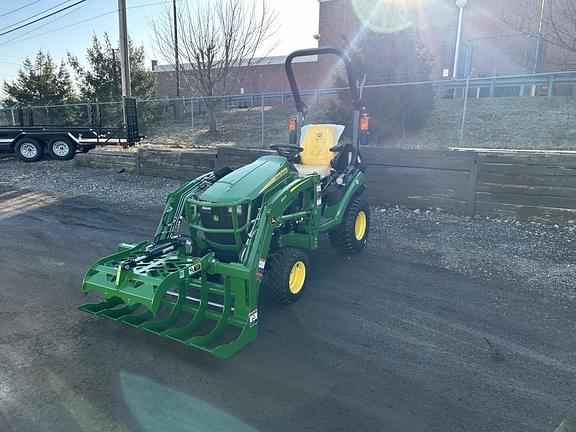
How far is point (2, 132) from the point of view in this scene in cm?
1315

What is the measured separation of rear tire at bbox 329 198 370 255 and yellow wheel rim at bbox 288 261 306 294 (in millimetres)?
1218

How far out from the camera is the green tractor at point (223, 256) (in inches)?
130

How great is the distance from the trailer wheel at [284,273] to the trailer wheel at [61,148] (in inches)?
460

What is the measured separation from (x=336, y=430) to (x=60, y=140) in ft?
44.2

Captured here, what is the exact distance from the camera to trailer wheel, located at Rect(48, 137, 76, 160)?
13.2 metres

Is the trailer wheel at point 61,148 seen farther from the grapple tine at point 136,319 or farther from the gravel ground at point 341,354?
the grapple tine at point 136,319

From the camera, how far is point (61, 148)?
43.5 feet

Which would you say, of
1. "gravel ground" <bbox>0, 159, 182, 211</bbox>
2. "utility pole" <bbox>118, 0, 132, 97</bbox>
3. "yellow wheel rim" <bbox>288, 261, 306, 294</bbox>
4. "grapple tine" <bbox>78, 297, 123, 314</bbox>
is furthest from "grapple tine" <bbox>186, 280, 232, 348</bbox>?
"utility pole" <bbox>118, 0, 132, 97</bbox>

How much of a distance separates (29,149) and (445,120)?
12772 mm

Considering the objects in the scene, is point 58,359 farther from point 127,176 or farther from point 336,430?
point 127,176

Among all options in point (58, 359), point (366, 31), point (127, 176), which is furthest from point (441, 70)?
A: point (58, 359)

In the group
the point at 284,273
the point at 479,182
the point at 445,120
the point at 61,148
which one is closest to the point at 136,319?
the point at 284,273

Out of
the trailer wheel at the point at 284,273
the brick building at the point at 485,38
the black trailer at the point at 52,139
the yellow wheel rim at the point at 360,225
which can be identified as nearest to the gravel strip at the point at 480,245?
the yellow wheel rim at the point at 360,225

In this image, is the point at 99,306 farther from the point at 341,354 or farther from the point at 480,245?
the point at 480,245
